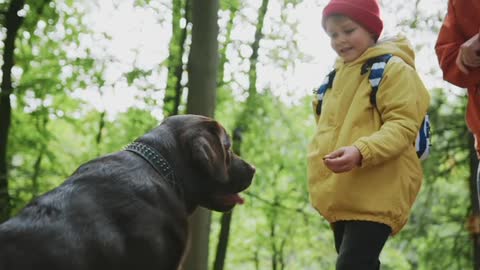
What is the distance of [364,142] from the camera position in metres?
3.21

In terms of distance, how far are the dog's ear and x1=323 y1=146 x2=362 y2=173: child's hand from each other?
1.86 feet

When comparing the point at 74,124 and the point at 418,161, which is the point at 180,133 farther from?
the point at 74,124

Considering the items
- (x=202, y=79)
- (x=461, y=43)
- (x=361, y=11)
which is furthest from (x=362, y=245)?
(x=202, y=79)

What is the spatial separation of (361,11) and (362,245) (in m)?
1.30

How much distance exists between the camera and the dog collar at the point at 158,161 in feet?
10.8

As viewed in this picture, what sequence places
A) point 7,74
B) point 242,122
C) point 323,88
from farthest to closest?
point 242,122 < point 7,74 < point 323,88

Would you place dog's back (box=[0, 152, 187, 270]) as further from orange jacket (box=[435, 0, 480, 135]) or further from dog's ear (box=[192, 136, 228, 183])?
orange jacket (box=[435, 0, 480, 135])

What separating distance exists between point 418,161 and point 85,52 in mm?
8018

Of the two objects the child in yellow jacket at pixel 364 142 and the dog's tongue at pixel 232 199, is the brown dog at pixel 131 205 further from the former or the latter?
the child in yellow jacket at pixel 364 142

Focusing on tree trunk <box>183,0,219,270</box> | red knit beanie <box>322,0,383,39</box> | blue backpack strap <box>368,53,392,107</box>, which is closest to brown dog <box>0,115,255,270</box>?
blue backpack strap <box>368,53,392,107</box>

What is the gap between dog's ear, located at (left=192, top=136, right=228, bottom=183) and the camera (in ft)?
10.9

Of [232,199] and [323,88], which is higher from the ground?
[323,88]

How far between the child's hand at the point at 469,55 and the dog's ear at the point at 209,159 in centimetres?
129

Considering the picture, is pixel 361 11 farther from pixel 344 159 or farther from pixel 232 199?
pixel 232 199
